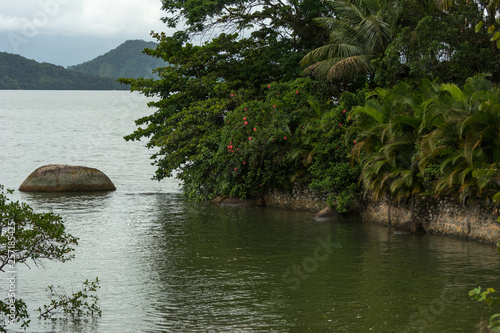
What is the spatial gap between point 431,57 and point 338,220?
6531mm

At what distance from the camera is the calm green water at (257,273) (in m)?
11.9

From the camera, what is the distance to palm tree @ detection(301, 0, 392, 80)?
24.8 m

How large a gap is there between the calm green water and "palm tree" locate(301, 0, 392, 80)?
593 cm

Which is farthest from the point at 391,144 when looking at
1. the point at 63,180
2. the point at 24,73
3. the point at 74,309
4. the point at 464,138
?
the point at 24,73

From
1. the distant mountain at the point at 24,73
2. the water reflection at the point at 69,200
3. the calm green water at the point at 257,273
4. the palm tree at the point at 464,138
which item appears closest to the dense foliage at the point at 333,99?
the palm tree at the point at 464,138

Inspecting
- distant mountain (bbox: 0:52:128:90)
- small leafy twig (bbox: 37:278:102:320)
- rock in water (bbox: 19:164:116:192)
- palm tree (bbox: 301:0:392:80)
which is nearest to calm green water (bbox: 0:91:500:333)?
small leafy twig (bbox: 37:278:102:320)

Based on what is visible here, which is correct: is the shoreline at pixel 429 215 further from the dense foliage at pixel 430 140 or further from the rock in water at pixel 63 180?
the rock in water at pixel 63 180

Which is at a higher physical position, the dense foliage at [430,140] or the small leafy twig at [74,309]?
the dense foliage at [430,140]

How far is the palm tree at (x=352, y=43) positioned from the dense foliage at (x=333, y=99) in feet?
0.18

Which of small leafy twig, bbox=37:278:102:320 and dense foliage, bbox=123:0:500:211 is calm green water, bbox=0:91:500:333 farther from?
dense foliage, bbox=123:0:500:211

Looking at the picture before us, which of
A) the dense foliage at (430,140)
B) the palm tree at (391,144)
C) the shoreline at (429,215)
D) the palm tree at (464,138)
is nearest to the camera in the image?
the palm tree at (464,138)

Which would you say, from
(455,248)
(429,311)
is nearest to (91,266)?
(429,311)

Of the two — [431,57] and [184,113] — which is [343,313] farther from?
[184,113]

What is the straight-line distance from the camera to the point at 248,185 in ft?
85.7
